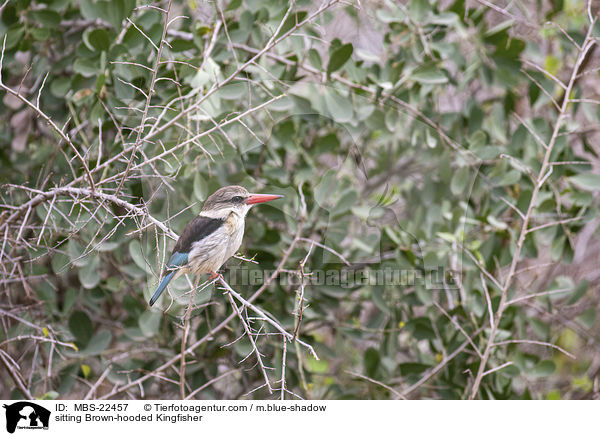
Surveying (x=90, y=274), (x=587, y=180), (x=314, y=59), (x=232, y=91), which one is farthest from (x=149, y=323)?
(x=587, y=180)

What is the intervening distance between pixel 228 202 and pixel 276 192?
12 centimetres

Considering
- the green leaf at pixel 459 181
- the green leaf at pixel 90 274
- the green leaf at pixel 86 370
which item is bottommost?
the green leaf at pixel 86 370

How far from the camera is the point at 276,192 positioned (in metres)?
0.97

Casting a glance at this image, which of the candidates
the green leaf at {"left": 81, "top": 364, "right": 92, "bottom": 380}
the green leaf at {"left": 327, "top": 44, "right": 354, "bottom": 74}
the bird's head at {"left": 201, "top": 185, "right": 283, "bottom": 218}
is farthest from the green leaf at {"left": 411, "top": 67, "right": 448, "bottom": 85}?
the green leaf at {"left": 81, "top": 364, "right": 92, "bottom": 380}

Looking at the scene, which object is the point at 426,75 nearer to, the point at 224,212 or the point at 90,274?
the point at 224,212

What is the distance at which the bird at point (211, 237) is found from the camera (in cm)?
86

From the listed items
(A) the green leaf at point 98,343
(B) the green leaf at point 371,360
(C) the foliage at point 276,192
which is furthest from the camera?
(B) the green leaf at point 371,360

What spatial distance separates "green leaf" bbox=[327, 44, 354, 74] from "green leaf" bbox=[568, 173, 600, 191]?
605 mm

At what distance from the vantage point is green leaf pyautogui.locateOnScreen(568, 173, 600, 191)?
52.2 inches

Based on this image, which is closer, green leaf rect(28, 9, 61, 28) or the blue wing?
the blue wing

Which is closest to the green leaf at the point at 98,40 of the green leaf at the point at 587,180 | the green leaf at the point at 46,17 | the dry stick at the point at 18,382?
the green leaf at the point at 46,17
